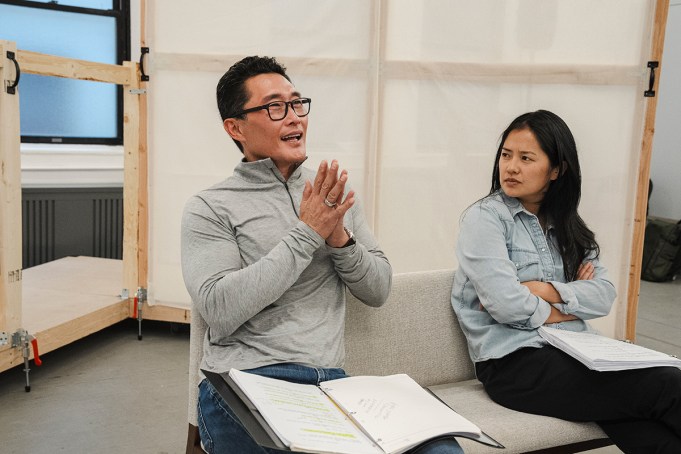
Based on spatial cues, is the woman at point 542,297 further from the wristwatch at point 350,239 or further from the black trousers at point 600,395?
the wristwatch at point 350,239

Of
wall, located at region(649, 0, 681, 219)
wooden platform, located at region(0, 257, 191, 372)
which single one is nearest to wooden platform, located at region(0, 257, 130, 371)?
wooden platform, located at region(0, 257, 191, 372)

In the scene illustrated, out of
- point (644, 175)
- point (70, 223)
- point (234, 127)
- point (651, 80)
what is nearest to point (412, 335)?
point (234, 127)

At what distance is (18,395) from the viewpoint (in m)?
2.94

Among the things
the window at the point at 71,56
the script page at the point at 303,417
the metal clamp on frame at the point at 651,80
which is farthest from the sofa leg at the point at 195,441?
the window at the point at 71,56

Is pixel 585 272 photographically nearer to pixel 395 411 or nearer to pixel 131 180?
pixel 395 411

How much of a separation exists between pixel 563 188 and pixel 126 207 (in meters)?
2.35

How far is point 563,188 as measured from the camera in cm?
208

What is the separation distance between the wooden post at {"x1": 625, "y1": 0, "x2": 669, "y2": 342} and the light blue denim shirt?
1413 millimetres

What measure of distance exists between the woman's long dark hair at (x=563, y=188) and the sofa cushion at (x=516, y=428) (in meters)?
0.45

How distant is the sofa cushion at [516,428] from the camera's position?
67.8 inches

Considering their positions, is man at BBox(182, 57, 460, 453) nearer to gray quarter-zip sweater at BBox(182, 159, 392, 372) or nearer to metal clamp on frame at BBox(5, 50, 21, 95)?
gray quarter-zip sweater at BBox(182, 159, 392, 372)

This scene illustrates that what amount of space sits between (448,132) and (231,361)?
80.5 inches

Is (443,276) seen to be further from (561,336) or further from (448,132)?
(448,132)

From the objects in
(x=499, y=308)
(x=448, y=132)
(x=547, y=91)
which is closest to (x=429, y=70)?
(x=448, y=132)
